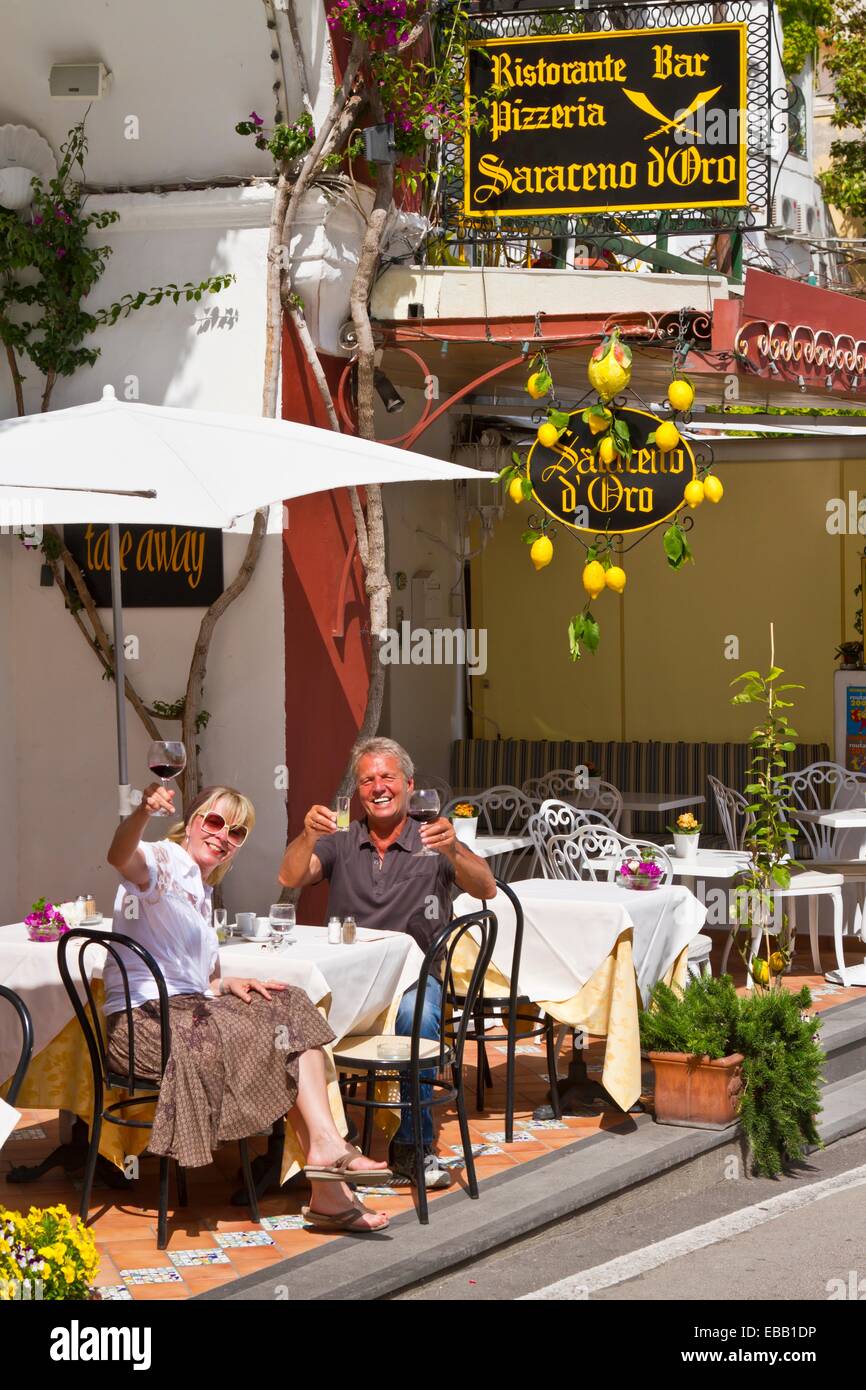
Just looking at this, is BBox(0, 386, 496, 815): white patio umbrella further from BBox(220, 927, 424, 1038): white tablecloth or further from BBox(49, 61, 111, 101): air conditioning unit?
BBox(49, 61, 111, 101): air conditioning unit

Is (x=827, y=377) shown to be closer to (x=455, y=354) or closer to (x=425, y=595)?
(x=455, y=354)

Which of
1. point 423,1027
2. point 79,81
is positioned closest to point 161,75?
point 79,81

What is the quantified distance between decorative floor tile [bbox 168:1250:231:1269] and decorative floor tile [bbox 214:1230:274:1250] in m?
0.07

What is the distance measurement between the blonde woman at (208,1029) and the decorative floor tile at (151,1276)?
1.12ft

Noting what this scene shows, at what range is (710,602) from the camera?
46.9 ft

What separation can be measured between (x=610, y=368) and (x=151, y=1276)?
4.32 meters

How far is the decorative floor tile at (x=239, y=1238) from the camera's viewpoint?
5719 mm

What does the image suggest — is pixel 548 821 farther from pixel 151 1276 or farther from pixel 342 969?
pixel 151 1276

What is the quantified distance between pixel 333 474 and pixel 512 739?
24.4 feet

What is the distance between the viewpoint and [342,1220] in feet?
18.9

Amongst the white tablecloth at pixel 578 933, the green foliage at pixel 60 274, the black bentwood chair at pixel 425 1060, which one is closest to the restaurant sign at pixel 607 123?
the green foliage at pixel 60 274

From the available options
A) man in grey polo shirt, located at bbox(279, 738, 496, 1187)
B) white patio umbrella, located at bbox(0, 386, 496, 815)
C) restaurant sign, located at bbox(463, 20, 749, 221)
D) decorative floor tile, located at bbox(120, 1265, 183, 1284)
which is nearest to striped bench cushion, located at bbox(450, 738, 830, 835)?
restaurant sign, located at bbox(463, 20, 749, 221)

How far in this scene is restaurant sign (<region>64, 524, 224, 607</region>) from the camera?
885cm
